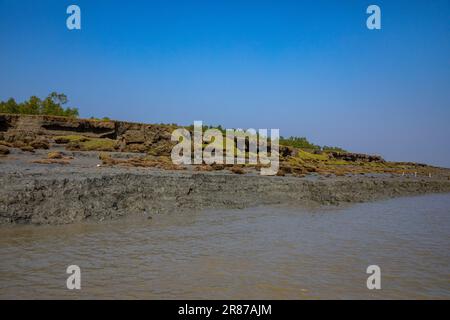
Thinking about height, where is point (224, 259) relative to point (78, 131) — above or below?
below

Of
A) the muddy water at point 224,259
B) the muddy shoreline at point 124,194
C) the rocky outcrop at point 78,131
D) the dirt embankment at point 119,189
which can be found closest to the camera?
the muddy water at point 224,259

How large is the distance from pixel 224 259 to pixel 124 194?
691cm

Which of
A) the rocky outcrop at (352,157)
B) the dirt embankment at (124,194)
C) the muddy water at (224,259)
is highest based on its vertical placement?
the rocky outcrop at (352,157)

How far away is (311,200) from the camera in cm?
1792

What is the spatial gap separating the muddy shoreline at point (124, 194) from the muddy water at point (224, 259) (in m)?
0.88

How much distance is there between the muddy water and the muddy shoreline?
876mm

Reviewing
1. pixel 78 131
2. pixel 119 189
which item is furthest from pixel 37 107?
pixel 119 189

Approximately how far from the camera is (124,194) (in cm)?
1317

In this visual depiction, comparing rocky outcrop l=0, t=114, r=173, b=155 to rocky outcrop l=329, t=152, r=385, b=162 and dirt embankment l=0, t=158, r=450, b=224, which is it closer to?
dirt embankment l=0, t=158, r=450, b=224

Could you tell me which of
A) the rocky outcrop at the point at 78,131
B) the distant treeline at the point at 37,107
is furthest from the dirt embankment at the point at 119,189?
the distant treeline at the point at 37,107

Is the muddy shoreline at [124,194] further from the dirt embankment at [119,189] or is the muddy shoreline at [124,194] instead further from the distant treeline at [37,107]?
the distant treeline at [37,107]

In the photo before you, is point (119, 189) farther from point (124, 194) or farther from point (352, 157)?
point (352, 157)

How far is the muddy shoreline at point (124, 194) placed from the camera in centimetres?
1082
